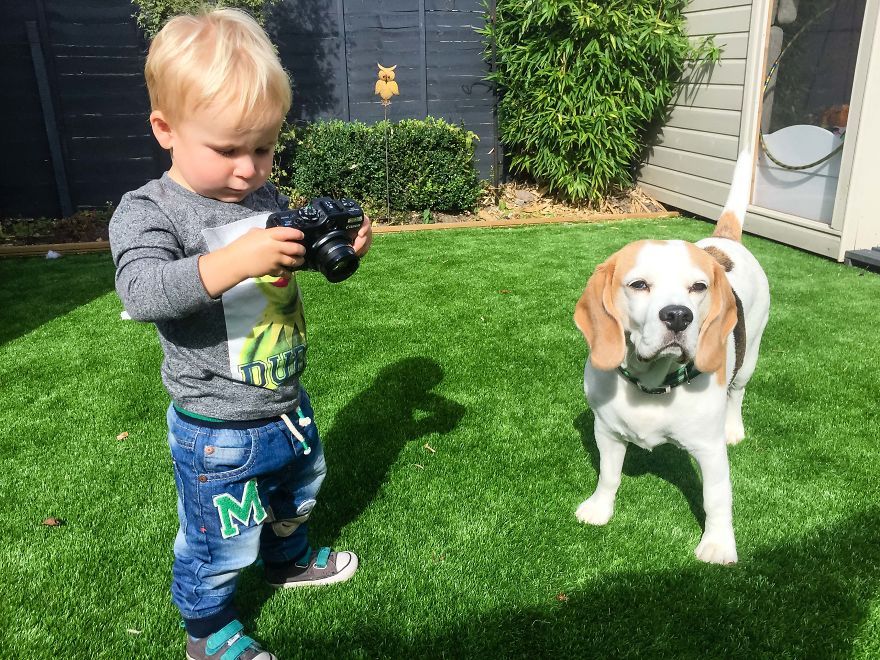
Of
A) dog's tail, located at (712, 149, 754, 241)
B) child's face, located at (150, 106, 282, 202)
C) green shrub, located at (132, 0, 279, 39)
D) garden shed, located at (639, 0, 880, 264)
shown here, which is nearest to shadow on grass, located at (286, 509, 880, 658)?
child's face, located at (150, 106, 282, 202)

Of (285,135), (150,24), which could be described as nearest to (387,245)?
(285,135)

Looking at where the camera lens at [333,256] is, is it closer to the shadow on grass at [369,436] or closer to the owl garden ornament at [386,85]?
the shadow on grass at [369,436]

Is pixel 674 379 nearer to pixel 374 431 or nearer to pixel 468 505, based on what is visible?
pixel 468 505

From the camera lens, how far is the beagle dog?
2.21 m

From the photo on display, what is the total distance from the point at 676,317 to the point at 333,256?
46.1 inches

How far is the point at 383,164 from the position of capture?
29.2 feet

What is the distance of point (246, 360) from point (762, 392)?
3298 millimetres

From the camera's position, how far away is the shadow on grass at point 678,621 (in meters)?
2.14

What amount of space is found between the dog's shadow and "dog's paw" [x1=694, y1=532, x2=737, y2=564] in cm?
32

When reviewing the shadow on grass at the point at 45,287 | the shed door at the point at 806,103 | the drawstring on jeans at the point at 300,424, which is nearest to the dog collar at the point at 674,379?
the drawstring on jeans at the point at 300,424

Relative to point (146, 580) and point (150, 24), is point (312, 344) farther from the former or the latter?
point (150, 24)

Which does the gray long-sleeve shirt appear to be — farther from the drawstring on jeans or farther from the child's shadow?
the child's shadow

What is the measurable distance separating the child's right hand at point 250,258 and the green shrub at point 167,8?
289 inches

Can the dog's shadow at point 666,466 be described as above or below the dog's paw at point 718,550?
below
